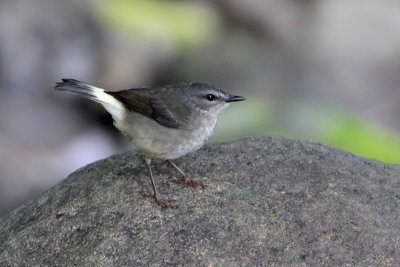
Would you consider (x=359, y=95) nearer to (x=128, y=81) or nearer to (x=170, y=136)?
(x=128, y=81)

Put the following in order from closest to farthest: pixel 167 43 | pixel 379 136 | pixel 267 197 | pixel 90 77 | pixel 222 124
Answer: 1. pixel 267 197
2. pixel 379 136
3. pixel 222 124
4. pixel 90 77
5. pixel 167 43

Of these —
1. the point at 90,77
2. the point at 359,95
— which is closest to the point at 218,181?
the point at 90,77

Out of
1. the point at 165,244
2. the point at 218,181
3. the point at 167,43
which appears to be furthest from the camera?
the point at 167,43

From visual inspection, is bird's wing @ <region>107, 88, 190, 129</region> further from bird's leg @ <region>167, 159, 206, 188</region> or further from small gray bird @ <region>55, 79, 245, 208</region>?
bird's leg @ <region>167, 159, 206, 188</region>

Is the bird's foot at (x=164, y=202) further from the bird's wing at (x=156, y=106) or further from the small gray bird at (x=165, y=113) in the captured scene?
the bird's wing at (x=156, y=106)

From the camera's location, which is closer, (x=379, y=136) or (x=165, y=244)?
(x=165, y=244)

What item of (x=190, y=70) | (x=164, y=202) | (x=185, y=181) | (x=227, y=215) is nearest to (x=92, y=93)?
(x=185, y=181)

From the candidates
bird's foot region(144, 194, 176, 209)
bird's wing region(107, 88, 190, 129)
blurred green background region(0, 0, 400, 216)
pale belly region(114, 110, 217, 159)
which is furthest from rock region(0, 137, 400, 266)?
blurred green background region(0, 0, 400, 216)
